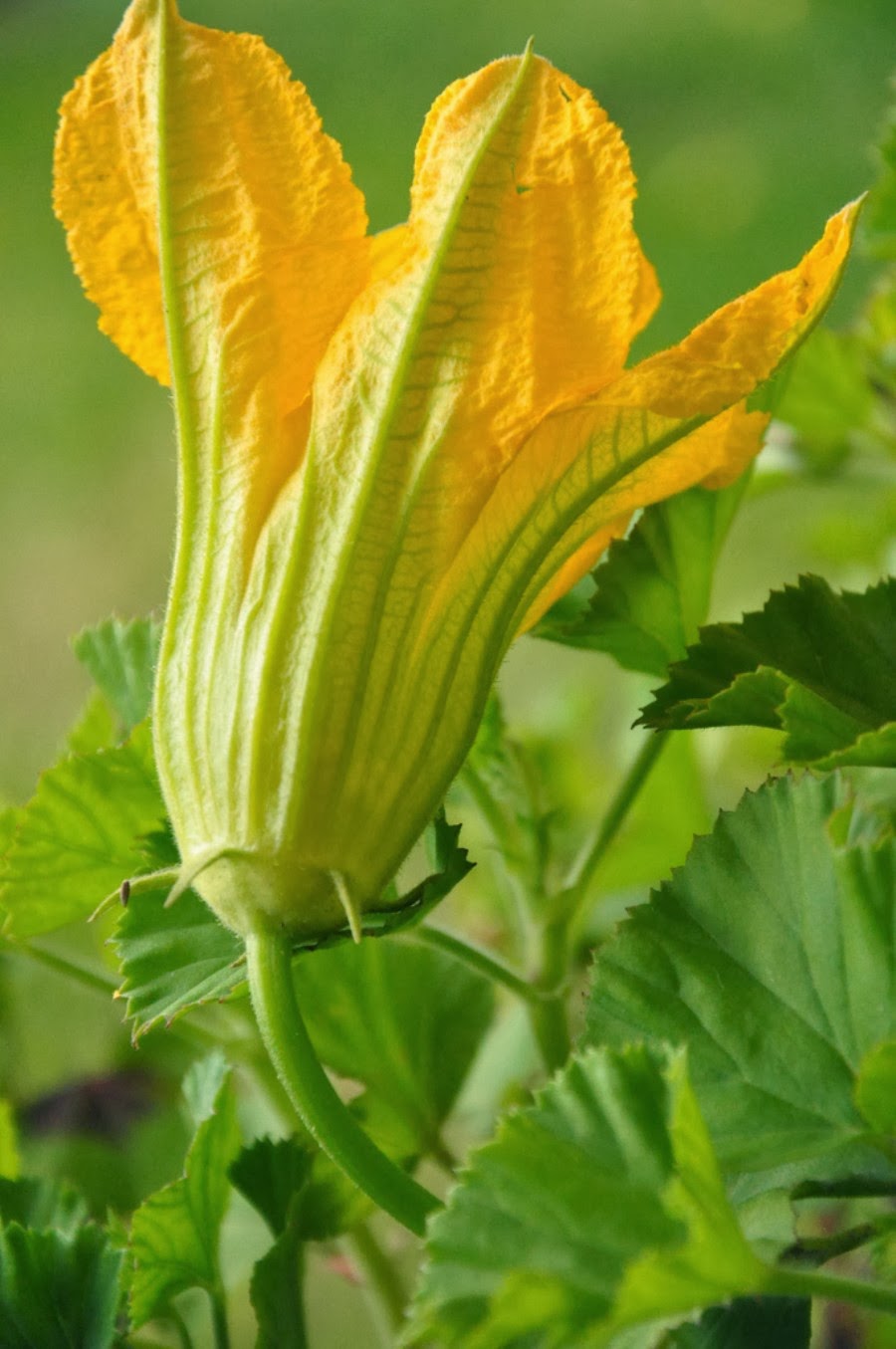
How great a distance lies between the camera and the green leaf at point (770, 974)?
1.06 ft

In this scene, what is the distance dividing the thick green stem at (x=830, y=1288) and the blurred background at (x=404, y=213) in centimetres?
52

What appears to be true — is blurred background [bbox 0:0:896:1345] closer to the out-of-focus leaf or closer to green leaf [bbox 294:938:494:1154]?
the out-of-focus leaf

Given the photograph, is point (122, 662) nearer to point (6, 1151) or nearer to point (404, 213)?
point (6, 1151)

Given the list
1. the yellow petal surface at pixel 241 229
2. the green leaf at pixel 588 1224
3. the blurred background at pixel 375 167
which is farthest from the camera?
the blurred background at pixel 375 167

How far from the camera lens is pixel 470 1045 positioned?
50 cm

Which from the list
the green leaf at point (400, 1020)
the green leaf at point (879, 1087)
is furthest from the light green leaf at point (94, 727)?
the green leaf at point (879, 1087)

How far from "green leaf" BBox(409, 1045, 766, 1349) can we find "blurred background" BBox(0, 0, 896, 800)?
1.21 metres

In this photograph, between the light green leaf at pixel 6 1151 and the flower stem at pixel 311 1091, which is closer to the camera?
the flower stem at pixel 311 1091

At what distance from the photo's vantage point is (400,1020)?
1.61ft

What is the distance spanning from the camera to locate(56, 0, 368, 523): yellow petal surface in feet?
1.18

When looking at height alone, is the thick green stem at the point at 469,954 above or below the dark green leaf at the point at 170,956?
below

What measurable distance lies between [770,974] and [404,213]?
1.99 m

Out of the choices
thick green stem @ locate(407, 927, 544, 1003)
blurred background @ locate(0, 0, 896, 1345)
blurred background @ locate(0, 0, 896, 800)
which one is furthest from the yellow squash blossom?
blurred background @ locate(0, 0, 896, 800)

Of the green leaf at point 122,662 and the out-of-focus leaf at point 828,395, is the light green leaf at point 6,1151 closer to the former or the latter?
the green leaf at point 122,662
